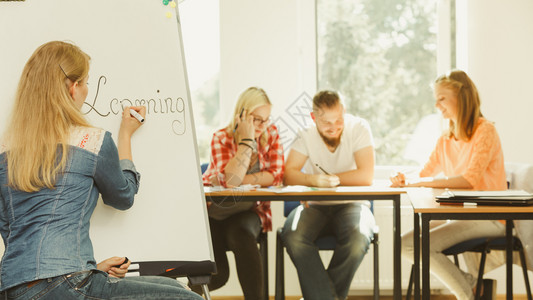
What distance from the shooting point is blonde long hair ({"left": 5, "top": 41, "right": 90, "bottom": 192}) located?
1.42m

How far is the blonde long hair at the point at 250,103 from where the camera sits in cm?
287

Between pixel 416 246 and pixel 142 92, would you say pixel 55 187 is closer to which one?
pixel 142 92

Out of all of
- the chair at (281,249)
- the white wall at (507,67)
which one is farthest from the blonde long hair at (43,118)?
the white wall at (507,67)

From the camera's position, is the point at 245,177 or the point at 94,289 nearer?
the point at 94,289

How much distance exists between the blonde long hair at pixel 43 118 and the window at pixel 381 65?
237 cm

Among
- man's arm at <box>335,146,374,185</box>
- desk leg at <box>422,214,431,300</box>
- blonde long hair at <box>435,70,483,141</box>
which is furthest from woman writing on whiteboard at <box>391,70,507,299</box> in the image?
desk leg at <box>422,214,431,300</box>

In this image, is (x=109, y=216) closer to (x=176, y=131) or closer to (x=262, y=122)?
(x=176, y=131)

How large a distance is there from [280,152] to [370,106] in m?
1.07

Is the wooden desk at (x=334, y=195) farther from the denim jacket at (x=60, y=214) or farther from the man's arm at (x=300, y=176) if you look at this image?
the denim jacket at (x=60, y=214)

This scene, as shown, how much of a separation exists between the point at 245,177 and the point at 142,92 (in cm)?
103

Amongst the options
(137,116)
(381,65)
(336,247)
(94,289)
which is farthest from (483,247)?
(94,289)

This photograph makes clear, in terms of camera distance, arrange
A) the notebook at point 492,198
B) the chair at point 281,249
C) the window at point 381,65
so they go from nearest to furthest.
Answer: the notebook at point 492,198 → the chair at point 281,249 → the window at point 381,65

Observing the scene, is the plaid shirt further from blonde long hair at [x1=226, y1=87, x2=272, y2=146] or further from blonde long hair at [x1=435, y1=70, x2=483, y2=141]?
blonde long hair at [x1=435, y1=70, x2=483, y2=141]

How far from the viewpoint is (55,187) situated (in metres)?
1.44
